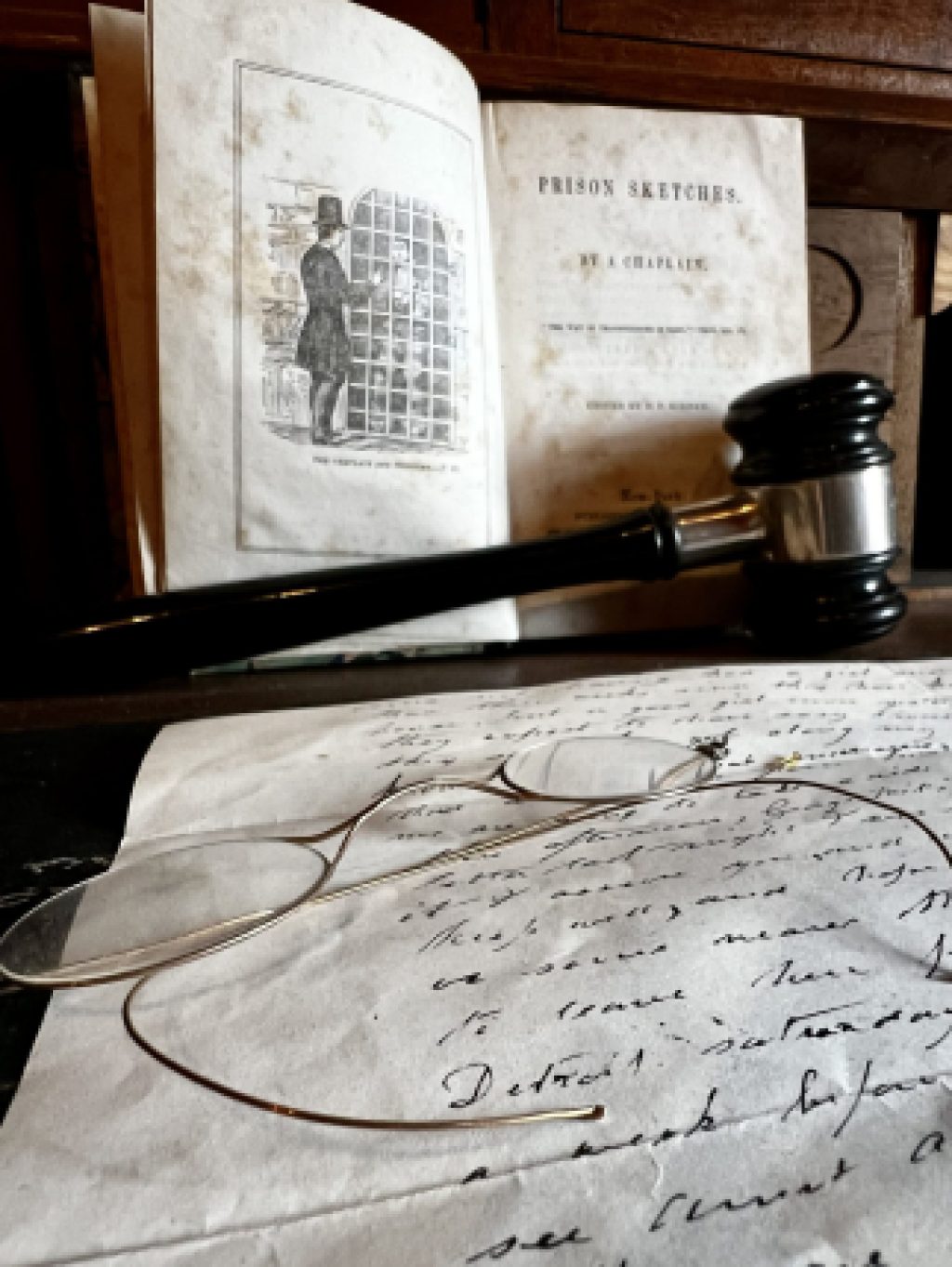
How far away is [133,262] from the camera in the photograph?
0.70 metres

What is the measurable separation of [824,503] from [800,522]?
0.08ft

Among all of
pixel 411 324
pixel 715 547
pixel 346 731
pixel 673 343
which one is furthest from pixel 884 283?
pixel 346 731

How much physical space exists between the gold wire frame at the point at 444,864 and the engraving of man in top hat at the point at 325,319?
0.38 meters

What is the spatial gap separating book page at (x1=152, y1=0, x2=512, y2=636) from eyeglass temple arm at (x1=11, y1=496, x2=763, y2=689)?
2.0 inches

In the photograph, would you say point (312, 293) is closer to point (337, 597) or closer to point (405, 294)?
point (405, 294)

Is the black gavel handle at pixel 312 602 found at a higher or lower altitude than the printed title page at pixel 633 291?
lower

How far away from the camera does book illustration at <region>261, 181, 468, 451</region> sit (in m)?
0.71

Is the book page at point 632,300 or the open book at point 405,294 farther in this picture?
the book page at point 632,300

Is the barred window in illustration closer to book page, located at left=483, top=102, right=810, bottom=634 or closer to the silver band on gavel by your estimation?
book page, located at left=483, top=102, right=810, bottom=634

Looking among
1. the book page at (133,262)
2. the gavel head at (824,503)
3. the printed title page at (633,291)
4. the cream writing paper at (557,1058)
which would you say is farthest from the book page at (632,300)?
the cream writing paper at (557,1058)

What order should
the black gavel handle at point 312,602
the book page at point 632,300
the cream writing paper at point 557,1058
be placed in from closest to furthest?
the cream writing paper at point 557,1058 → the black gavel handle at point 312,602 → the book page at point 632,300

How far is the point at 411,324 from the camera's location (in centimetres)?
74

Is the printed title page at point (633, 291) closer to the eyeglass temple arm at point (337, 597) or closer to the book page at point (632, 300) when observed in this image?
the book page at point (632, 300)

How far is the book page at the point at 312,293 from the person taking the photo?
678 mm
